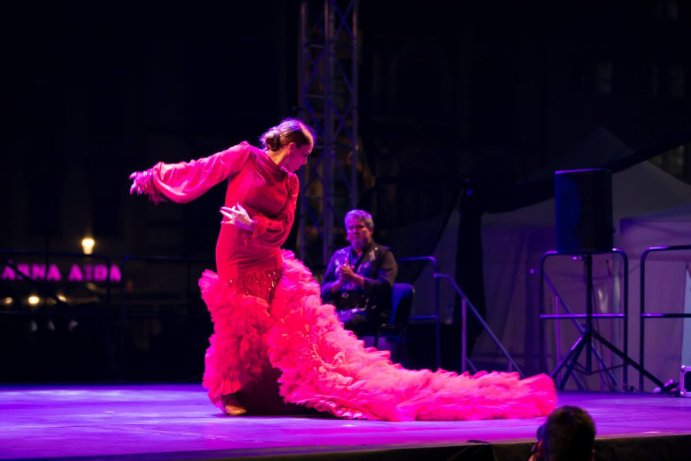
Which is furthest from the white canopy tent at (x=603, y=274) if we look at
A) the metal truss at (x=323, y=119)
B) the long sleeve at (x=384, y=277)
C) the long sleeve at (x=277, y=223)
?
the long sleeve at (x=277, y=223)

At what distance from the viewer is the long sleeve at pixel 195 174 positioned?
14.7 ft

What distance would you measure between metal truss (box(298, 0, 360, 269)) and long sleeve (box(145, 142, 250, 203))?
4.53 m

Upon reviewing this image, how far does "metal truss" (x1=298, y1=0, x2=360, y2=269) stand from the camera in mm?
9125

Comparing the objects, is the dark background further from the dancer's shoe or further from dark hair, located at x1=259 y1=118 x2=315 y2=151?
the dancer's shoe

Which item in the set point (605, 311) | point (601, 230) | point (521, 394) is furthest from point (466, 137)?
point (521, 394)

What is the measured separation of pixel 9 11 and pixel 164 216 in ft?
Answer: 11.5

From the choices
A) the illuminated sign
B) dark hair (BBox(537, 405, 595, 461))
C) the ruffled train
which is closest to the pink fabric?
the ruffled train

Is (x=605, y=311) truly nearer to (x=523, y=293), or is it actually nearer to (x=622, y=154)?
(x=523, y=293)

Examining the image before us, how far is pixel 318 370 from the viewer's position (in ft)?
14.6

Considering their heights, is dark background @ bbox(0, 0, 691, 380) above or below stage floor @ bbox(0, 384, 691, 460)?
above

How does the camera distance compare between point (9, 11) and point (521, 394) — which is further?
point (9, 11)

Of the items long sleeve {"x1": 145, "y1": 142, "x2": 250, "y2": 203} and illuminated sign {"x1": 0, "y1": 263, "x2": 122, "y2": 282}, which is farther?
illuminated sign {"x1": 0, "y1": 263, "x2": 122, "y2": 282}

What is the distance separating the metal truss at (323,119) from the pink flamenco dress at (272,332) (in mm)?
4436

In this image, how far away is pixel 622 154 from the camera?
1018 cm
